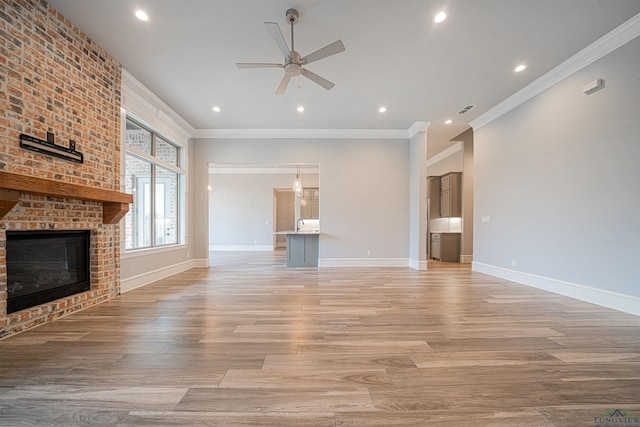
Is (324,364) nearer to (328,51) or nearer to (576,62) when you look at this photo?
(328,51)

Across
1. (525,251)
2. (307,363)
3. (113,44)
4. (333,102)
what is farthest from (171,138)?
(525,251)

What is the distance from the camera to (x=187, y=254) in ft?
19.3

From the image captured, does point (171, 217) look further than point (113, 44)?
Yes

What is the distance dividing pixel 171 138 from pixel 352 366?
5531 millimetres

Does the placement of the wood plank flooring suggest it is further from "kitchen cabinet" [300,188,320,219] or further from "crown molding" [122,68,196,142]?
"kitchen cabinet" [300,188,320,219]

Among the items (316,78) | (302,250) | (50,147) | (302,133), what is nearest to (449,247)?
(302,250)

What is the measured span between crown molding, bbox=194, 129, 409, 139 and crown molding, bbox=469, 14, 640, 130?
6.97ft

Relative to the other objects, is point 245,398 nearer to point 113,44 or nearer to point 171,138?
point 113,44

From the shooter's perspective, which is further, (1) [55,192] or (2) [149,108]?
(2) [149,108]

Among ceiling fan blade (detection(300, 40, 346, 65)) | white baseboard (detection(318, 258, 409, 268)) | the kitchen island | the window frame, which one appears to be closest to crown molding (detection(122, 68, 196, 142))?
the window frame

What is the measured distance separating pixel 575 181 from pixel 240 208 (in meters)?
9.95

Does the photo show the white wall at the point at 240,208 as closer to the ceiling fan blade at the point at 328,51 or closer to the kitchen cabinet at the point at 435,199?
the kitchen cabinet at the point at 435,199

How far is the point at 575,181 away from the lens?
3.55 metres

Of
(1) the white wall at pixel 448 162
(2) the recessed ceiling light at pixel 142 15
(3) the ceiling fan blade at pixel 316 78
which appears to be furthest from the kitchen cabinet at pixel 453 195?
(2) the recessed ceiling light at pixel 142 15
